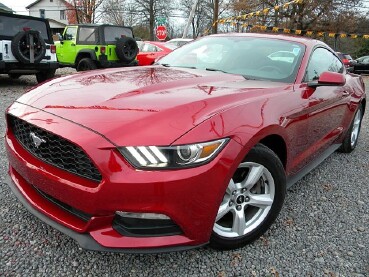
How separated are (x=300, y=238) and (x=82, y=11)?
36.0 meters

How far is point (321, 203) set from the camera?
314 centimetres

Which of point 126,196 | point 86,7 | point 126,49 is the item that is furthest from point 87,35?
point 86,7

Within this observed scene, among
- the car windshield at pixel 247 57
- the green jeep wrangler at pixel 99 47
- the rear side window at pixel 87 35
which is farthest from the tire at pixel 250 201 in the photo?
the rear side window at pixel 87 35

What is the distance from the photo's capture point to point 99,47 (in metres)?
10.8

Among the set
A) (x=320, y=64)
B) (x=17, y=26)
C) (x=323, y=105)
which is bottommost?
(x=323, y=105)

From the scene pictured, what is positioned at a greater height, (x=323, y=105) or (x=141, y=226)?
(x=323, y=105)

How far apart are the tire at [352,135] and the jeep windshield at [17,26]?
733 centimetres

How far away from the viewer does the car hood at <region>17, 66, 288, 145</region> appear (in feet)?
6.13

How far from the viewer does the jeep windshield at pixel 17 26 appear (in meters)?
8.25

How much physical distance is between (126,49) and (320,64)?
8324mm

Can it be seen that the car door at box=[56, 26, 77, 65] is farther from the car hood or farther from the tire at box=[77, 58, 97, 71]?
the car hood

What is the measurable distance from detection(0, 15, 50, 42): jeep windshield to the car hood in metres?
6.48

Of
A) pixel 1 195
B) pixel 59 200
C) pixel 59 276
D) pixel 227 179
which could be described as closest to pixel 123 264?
pixel 59 276

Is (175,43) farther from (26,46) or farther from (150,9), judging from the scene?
(150,9)
